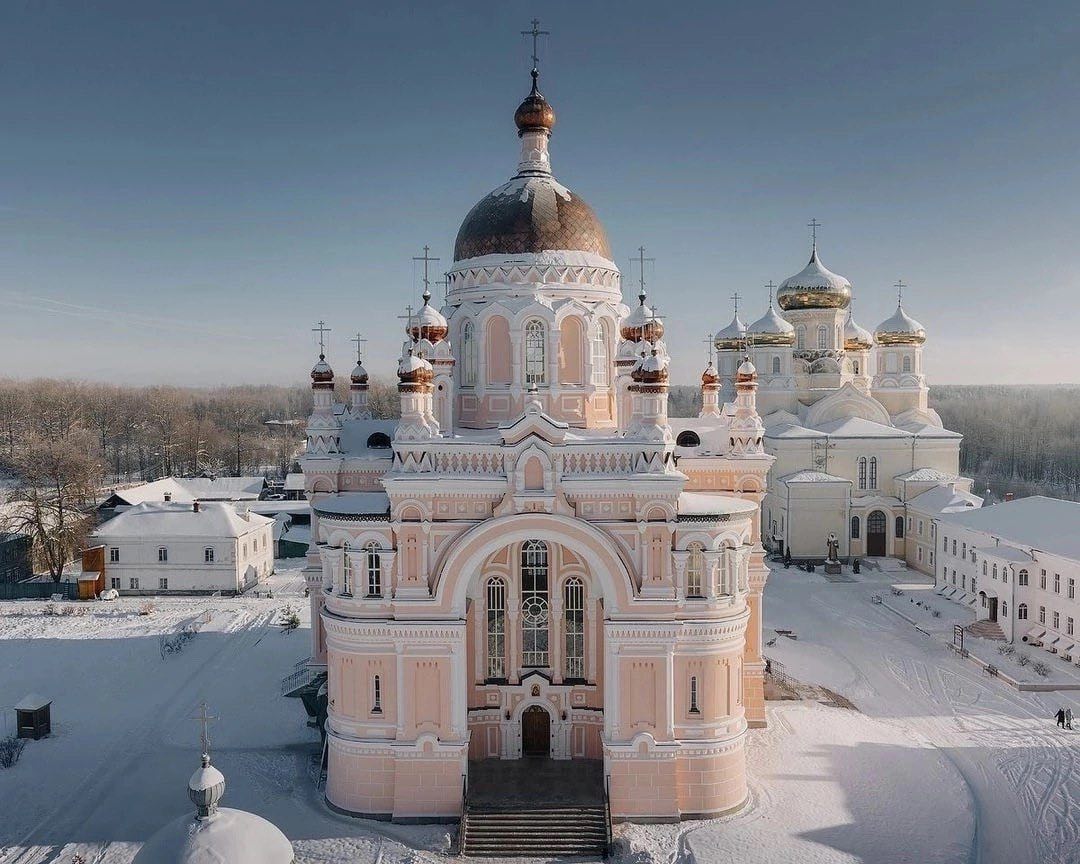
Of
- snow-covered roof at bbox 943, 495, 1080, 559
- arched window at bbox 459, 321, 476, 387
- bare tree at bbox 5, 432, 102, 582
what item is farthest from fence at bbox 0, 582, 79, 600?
snow-covered roof at bbox 943, 495, 1080, 559

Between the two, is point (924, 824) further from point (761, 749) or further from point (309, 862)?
point (309, 862)

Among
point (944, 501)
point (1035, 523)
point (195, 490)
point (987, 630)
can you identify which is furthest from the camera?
point (195, 490)

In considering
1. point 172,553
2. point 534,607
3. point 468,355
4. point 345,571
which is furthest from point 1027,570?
point 172,553

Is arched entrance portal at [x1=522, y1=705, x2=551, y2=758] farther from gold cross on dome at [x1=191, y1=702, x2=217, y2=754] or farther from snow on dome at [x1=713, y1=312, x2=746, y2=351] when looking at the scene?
snow on dome at [x1=713, y1=312, x2=746, y2=351]

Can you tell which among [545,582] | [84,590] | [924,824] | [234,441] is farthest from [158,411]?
[924,824]

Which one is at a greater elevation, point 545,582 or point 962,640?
point 545,582

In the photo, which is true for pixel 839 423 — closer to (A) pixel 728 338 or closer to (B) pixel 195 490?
(A) pixel 728 338
